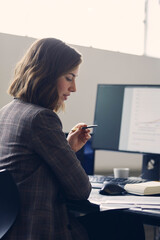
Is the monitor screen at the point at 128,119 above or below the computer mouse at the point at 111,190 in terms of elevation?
above

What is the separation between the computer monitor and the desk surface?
450 millimetres

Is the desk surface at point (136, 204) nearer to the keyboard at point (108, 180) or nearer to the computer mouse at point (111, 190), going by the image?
the computer mouse at point (111, 190)

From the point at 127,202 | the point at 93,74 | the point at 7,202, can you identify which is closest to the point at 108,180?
the point at 127,202

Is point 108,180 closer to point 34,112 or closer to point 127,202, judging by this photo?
point 127,202

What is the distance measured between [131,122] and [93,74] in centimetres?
85

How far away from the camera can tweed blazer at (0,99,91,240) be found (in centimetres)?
123

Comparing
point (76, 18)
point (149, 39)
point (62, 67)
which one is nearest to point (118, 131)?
point (62, 67)

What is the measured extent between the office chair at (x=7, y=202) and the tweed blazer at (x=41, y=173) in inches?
1.2

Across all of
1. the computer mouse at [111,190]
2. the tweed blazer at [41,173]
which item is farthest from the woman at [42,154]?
the computer mouse at [111,190]

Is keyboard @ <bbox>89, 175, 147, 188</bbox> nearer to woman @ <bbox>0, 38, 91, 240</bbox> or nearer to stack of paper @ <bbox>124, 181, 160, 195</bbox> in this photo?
stack of paper @ <bbox>124, 181, 160, 195</bbox>

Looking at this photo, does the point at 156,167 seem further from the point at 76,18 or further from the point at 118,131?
the point at 76,18

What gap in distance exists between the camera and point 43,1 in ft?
8.38

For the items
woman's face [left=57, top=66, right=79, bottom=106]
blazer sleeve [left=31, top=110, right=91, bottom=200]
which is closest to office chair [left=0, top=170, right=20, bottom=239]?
blazer sleeve [left=31, top=110, right=91, bottom=200]

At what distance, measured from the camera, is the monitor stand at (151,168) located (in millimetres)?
1914
